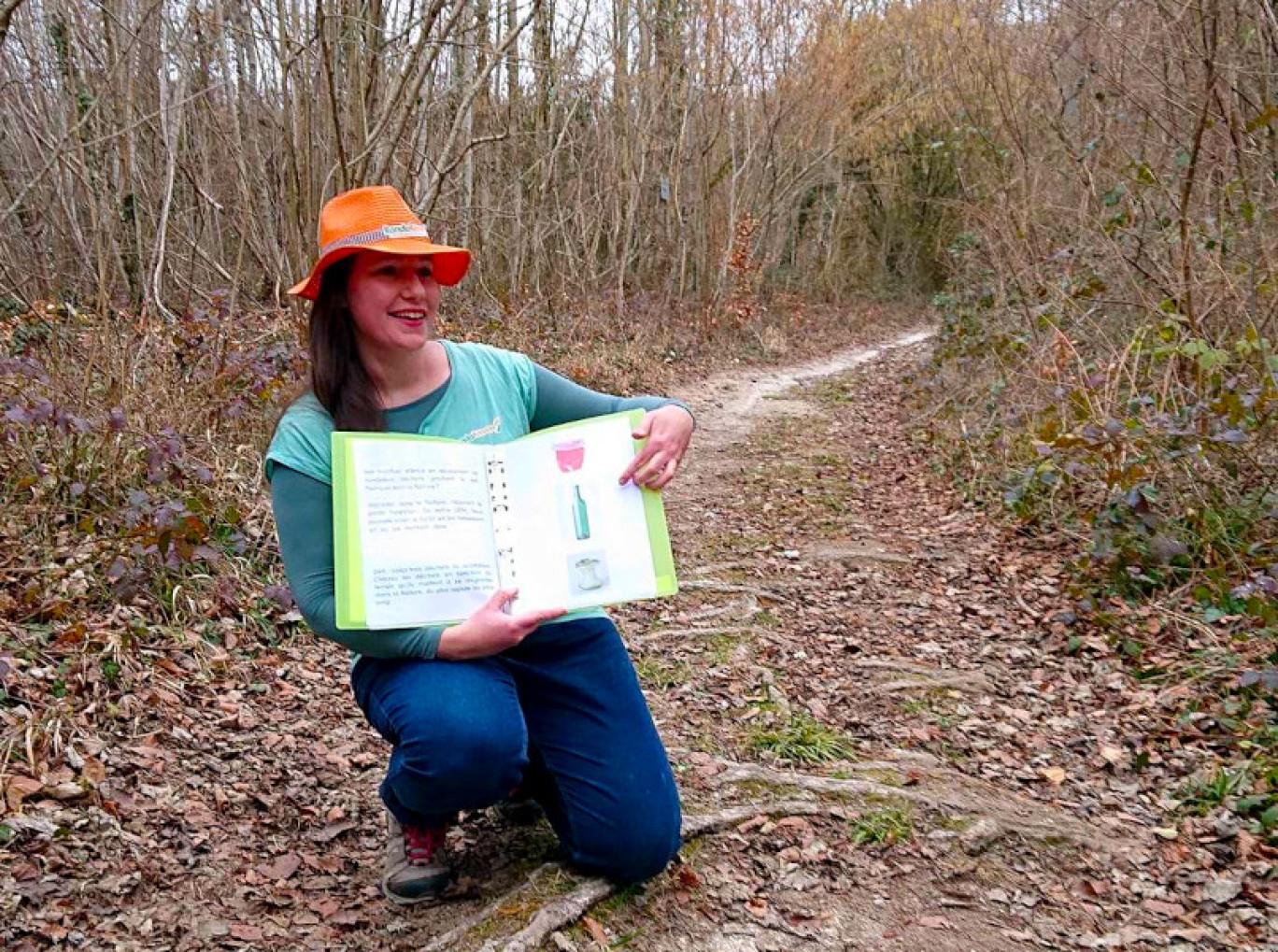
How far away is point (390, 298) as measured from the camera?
2.35 meters

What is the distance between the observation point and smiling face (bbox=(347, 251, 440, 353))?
7.64ft

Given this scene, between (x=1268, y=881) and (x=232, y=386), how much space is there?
16.2ft

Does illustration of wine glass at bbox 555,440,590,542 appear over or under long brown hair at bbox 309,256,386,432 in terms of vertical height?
under

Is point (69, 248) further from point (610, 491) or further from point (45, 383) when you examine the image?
point (610, 491)

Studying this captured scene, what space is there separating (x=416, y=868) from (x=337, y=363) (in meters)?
1.25

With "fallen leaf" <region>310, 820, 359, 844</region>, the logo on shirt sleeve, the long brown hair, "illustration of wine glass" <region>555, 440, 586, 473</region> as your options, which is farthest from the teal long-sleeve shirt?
"fallen leaf" <region>310, 820, 359, 844</region>

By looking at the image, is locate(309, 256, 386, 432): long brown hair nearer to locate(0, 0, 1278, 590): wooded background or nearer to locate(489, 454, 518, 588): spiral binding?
locate(489, 454, 518, 588): spiral binding

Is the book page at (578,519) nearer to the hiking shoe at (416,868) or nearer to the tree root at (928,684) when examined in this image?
the hiking shoe at (416,868)

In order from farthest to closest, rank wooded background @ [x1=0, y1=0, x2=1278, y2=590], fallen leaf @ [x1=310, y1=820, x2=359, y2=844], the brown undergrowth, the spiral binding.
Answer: wooded background @ [x1=0, y1=0, x2=1278, y2=590], the brown undergrowth, fallen leaf @ [x1=310, y1=820, x2=359, y2=844], the spiral binding

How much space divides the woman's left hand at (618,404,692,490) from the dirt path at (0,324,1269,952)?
40.1 inches

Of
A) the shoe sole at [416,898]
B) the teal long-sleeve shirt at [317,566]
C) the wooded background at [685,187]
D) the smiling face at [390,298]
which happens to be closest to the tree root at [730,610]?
the wooded background at [685,187]

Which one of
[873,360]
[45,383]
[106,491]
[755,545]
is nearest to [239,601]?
[106,491]

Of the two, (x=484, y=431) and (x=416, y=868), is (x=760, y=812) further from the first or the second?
(x=484, y=431)

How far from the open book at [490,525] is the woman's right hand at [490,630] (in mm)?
38
